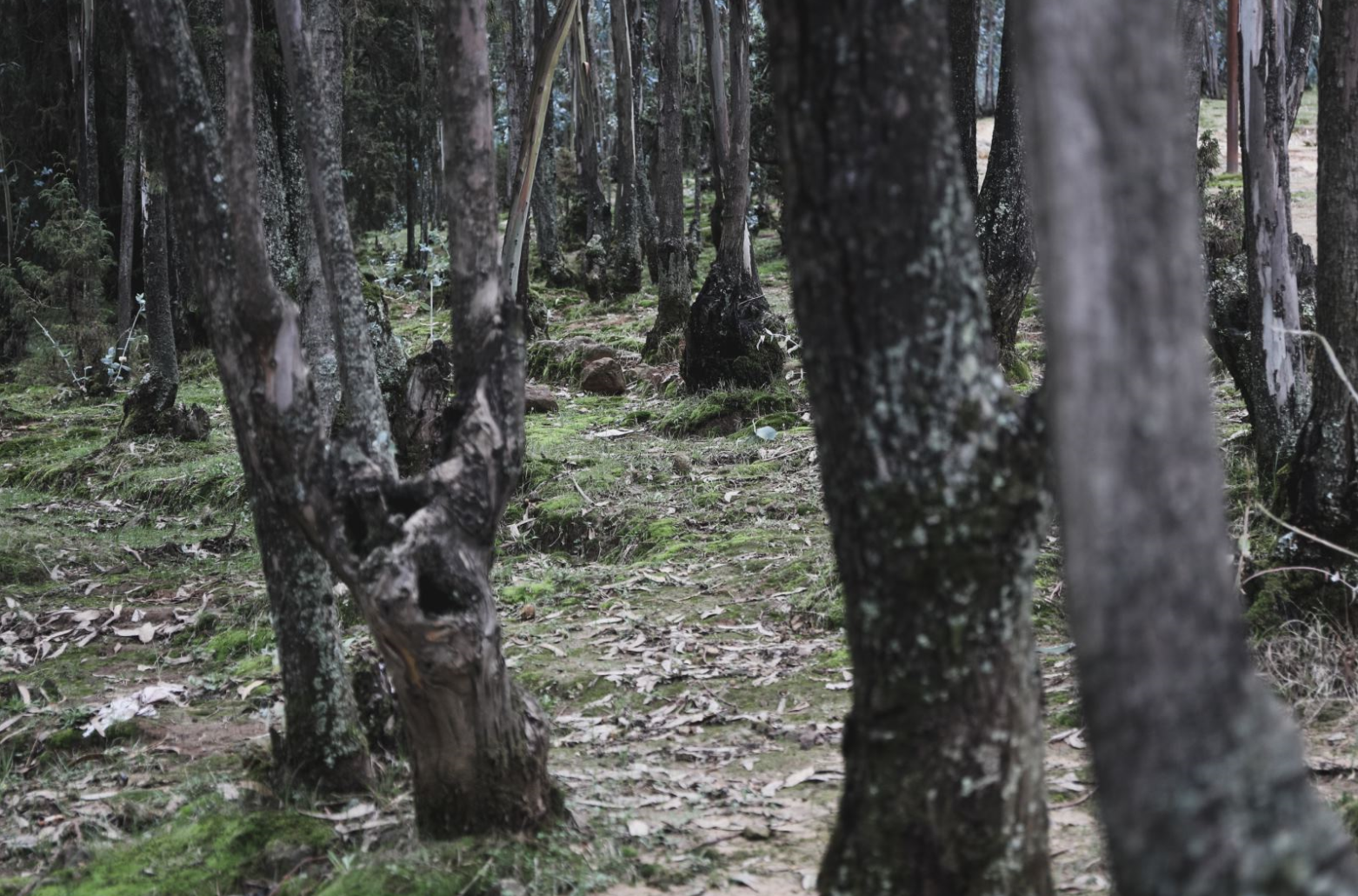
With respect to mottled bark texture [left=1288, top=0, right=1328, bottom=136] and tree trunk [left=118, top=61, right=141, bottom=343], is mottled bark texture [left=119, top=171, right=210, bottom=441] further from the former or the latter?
mottled bark texture [left=1288, top=0, right=1328, bottom=136]

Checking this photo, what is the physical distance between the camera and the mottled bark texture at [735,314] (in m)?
10.1

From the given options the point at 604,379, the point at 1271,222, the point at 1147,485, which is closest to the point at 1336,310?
the point at 1271,222

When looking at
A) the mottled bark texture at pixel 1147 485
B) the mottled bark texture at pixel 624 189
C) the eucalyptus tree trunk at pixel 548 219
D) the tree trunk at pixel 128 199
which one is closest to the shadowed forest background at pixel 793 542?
the mottled bark texture at pixel 1147 485

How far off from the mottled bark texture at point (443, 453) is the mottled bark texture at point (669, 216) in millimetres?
8685

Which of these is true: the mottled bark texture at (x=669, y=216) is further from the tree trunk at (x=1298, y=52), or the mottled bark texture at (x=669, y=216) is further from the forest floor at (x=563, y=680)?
the tree trunk at (x=1298, y=52)

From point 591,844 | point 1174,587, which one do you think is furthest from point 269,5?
point 1174,587

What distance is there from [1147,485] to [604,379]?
10303 millimetres

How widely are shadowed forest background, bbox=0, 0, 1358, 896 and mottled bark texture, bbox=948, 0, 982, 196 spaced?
0.16 ft

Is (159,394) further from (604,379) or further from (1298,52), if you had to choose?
(1298,52)

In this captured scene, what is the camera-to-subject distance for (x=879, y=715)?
7.68 ft

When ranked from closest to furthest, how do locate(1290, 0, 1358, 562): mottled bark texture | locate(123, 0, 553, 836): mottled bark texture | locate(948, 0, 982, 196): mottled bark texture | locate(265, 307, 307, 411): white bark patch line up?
locate(123, 0, 553, 836): mottled bark texture < locate(265, 307, 307, 411): white bark patch < locate(1290, 0, 1358, 562): mottled bark texture < locate(948, 0, 982, 196): mottled bark texture

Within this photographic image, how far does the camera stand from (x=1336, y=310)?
448 centimetres

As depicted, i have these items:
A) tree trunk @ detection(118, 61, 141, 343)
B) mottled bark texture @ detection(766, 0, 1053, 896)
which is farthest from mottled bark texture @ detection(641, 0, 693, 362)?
mottled bark texture @ detection(766, 0, 1053, 896)

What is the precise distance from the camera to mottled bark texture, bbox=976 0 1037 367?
309 inches
